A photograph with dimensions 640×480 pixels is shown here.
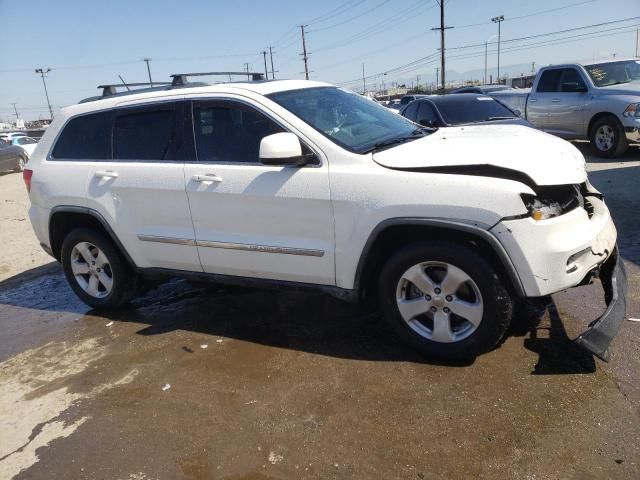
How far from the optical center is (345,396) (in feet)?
10.5

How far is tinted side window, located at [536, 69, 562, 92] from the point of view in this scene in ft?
36.6

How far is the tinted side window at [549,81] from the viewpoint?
11142 mm

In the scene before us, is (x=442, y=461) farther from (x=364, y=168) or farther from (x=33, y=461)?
(x=33, y=461)

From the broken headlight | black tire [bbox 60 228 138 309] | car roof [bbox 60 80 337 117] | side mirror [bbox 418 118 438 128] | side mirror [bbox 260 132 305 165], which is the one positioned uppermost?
car roof [bbox 60 80 337 117]

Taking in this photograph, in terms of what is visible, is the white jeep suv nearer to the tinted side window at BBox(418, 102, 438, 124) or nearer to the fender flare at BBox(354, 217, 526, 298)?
the fender flare at BBox(354, 217, 526, 298)

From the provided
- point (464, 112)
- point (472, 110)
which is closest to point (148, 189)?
point (464, 112)

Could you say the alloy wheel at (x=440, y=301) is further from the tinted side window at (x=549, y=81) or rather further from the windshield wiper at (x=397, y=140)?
the tinted side window at (x=549, y=81)

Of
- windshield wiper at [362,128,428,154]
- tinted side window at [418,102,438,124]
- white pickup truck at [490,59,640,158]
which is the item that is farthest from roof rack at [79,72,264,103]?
white pickup truck at [490,59,640,158]

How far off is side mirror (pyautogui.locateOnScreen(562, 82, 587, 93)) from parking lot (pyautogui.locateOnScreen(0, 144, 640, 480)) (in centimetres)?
698

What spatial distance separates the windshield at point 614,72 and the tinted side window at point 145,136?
30.5ft

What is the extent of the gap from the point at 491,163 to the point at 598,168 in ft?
24.0

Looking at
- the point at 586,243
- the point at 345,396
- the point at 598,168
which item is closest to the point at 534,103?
the point at 598,168

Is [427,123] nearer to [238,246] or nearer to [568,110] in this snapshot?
[568,110]

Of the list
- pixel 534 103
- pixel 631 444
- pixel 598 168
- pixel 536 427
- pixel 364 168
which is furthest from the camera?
Answer: pixel 534 103
